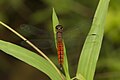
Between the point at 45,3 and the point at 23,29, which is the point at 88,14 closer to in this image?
the point at 45,3

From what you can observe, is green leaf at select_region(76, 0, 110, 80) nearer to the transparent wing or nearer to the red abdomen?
the red abdomen

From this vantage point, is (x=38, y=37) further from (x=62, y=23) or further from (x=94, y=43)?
(x=62, y=23)

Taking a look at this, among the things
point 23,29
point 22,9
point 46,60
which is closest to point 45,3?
point 22,9

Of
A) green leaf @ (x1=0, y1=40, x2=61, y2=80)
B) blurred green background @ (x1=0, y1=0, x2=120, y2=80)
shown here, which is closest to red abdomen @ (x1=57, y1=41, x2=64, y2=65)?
green leaf @ (x1=0, y1=40, x2=61, y2=80)

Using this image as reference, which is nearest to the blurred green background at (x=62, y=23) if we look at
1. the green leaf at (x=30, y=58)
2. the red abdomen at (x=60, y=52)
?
the red abdomen at (x=60, y=52)

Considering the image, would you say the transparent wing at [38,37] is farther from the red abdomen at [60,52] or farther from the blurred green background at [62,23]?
the blurred green background at [62,23]

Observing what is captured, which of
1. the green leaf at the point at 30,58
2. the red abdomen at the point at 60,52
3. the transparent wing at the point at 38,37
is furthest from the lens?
the transparent wing at the point at 38,37

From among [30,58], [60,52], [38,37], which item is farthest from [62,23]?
[30,58]
